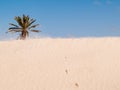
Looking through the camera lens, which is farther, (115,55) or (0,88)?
(115,55)

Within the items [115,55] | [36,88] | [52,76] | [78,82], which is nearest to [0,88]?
[36,88]

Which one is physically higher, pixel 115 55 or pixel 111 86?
pixel 115 55

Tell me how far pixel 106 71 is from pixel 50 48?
3.96 meters

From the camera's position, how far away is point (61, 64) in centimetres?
1513

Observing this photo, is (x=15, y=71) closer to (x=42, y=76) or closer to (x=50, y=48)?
(x=42, y=76)

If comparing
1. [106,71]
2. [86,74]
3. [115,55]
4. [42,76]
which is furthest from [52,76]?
[115,55]

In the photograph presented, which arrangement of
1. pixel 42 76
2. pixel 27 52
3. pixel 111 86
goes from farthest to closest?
pixel 27 52 → pixel 42 76 → pixel 111 86

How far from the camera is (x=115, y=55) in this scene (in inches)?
630

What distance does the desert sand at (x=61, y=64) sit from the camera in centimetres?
1349

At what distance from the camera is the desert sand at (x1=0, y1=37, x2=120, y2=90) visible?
13492 millimetres

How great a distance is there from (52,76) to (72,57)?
79.4 inches

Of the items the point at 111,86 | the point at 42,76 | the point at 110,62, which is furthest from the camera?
the point at 110,62

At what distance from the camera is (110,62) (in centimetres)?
1530

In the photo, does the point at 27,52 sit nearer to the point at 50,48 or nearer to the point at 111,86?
the point at 50,48
